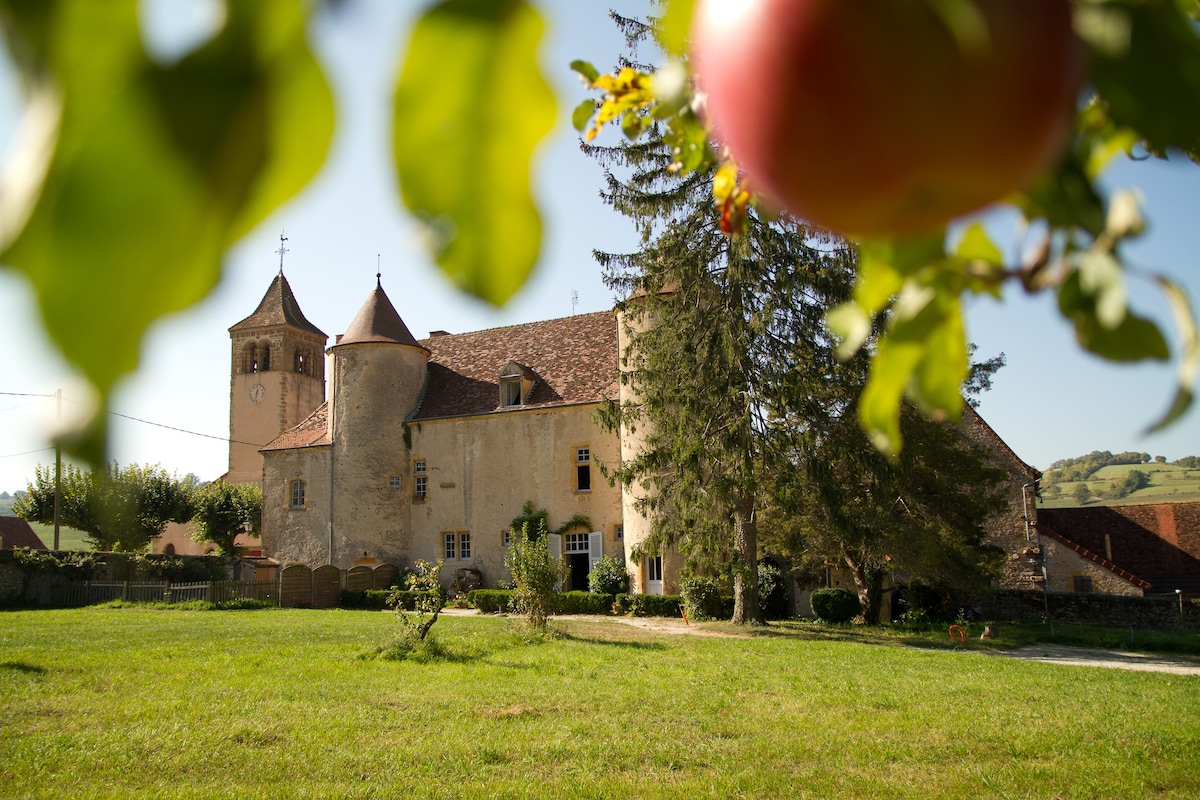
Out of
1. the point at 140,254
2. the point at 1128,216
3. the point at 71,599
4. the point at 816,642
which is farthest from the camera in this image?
the point at 71,599

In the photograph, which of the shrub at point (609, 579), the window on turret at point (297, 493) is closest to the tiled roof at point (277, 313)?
the window on turret at point (297, 493)

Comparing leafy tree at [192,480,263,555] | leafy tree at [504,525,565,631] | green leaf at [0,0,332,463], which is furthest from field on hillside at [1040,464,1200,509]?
green leaf at [0,0,332,463]

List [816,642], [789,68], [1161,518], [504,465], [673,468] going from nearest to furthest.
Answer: [789,68] < [816,642] < [673,468] < [504,465] < [1161,518]

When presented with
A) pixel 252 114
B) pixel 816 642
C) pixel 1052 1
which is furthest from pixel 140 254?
pixel 816 642

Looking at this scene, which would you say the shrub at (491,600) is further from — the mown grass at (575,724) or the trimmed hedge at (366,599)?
the mown grass at (575,724)

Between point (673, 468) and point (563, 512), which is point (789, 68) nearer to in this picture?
point (673, 468)

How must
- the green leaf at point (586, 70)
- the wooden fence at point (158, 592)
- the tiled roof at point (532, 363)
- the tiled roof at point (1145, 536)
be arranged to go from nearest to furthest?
the green leaf at point (586, 70) < the wooden fence at point (158, 592) < the tiled roof at point (532, 363) < the tiled roof at point (1145, 536)

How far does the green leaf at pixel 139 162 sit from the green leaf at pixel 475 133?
0.25 ft

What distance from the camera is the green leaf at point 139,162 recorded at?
0.87 ft

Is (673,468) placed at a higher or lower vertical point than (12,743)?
higher

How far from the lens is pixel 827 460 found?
17.9 m

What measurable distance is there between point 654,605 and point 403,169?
22.5 metres

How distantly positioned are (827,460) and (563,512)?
35.2 ft

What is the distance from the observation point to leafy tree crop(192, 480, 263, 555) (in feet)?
122
